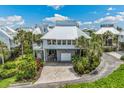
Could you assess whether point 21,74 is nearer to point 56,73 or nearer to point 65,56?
point 56,73

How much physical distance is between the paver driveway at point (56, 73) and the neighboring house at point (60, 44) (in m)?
1.67

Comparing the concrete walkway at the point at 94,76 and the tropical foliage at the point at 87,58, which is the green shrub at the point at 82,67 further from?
the concrete walkway at the point at 94,76

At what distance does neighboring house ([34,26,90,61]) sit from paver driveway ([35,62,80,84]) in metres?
1.67

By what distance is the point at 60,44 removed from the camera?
3284 centimetres

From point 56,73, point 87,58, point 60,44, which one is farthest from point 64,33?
point 56,73

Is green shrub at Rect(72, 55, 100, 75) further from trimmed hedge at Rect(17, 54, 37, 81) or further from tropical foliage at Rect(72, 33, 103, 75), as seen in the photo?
trimmed hedge at Rect(17, 54, 37, 81)

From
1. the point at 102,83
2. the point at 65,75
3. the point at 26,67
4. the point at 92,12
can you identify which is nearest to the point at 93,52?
the point at 65,75

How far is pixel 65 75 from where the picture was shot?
2659 centimetres

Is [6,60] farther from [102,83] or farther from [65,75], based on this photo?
[102,83]

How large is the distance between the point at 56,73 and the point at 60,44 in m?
6.44

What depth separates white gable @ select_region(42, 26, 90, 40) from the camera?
32.6 meters

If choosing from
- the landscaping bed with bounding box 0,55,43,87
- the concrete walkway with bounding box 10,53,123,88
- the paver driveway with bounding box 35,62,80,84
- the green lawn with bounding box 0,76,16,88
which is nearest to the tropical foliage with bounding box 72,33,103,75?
the concrete walkway with bounding box 10,53,123,88

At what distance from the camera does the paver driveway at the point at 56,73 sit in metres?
25.3
